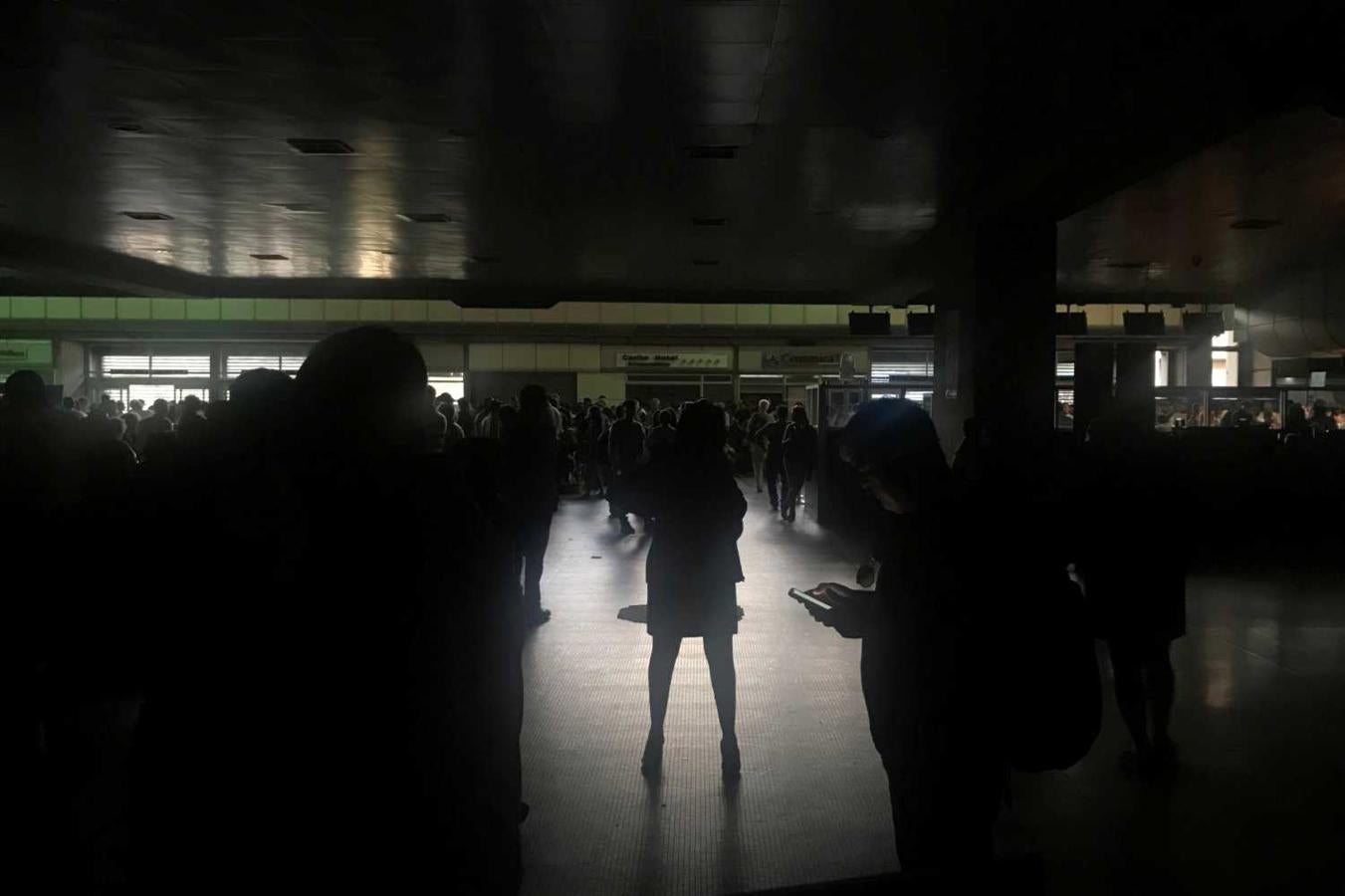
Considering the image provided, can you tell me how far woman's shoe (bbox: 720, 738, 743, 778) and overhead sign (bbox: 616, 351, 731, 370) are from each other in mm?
29070

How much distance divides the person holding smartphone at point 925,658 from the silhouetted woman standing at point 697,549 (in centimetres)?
246

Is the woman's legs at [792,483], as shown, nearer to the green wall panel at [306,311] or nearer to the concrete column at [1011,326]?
the concrete column at [1011,326]

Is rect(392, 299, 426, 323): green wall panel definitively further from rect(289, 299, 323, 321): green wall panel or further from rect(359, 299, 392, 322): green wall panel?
rect(289, 299, 323, 321): green wall panel

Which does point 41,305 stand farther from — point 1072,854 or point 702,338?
point 1072,854

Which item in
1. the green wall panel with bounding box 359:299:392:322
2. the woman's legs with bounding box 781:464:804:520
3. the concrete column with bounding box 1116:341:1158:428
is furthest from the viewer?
the green wall panel with bounding box 359:299:392:322

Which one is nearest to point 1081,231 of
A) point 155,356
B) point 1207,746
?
point 1207,746

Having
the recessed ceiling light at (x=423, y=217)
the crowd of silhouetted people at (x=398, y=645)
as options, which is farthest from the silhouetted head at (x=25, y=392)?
the recessed ceiling light at (x=423, y=217)

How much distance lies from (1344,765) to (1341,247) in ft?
50.3

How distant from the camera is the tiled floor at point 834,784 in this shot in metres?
4.16

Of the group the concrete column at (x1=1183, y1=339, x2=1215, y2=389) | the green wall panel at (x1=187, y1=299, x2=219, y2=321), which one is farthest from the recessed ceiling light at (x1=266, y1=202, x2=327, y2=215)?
the concrete column at (x1=1183, y1=339, x2=1215, y2=389)

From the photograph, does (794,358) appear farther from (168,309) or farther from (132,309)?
(132,309)

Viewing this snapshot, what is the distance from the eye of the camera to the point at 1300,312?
21547 mm

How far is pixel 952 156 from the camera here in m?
11.0

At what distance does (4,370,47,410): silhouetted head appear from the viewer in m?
4.78
